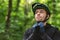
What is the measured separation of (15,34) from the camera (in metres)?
9.47

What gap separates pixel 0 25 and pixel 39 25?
17.6 feet

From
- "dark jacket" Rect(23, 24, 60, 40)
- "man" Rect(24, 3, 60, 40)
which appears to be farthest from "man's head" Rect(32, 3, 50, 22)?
"dark jacket" Rect(23, 24, 60, 40)

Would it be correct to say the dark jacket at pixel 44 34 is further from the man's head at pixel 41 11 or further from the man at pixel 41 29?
the man's head at pixel 41 11

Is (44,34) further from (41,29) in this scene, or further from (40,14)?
(40,14)

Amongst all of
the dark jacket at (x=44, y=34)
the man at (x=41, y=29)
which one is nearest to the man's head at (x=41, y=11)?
the man at (x=41, y=29)

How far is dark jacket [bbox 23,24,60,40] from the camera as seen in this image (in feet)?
11.5

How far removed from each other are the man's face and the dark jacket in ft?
0.45

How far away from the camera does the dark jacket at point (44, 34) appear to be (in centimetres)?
350

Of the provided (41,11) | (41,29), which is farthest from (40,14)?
(41,29)

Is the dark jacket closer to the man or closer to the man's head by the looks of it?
the man

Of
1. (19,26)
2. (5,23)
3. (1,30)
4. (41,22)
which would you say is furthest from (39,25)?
(19,26)

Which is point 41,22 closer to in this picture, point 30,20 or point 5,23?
point 5,23

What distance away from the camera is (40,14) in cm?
358

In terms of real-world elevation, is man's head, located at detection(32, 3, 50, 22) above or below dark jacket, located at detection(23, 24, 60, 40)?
above
